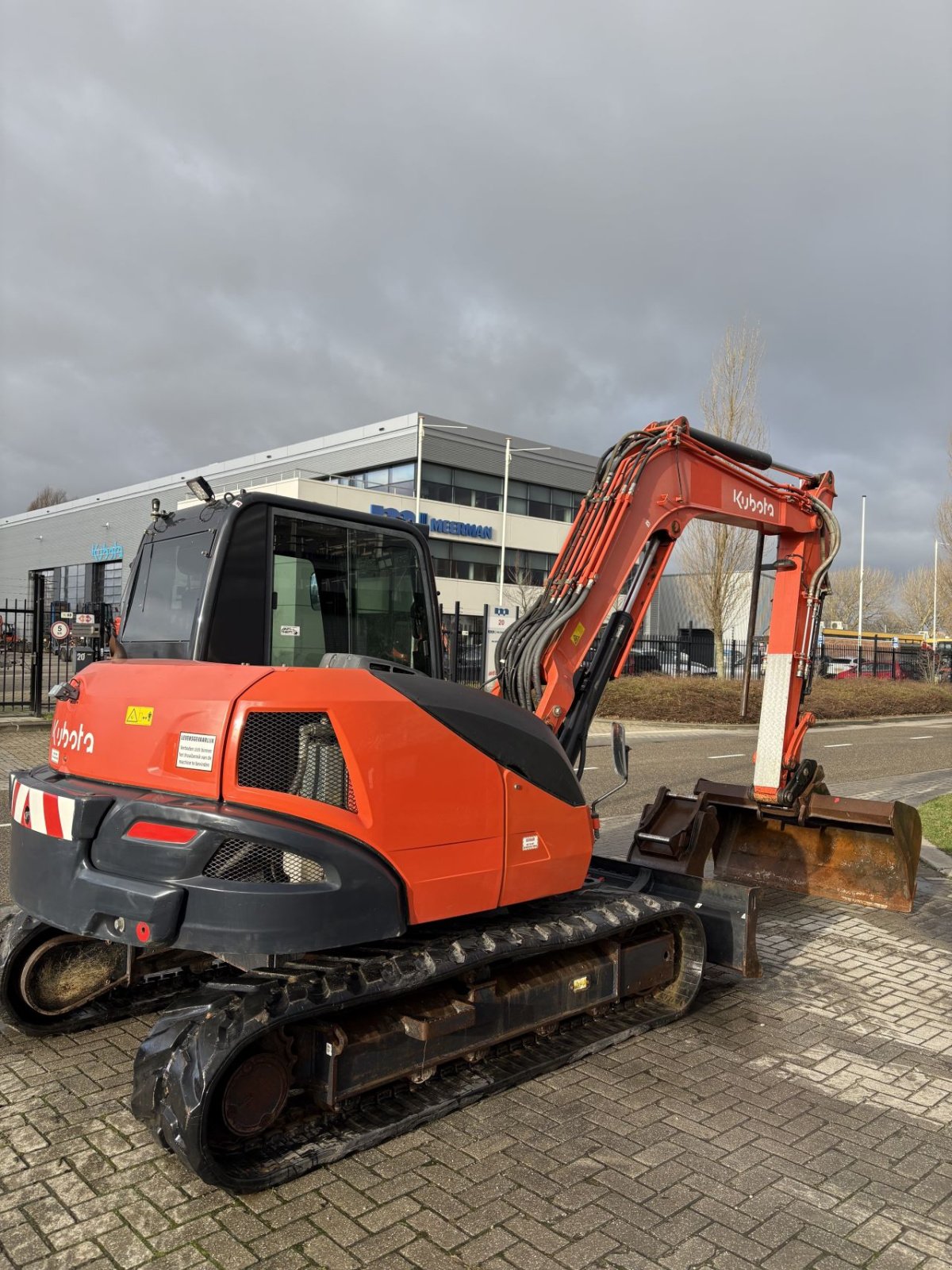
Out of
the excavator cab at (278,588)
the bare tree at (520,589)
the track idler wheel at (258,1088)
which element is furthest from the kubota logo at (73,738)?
the bare tree at (520,589)

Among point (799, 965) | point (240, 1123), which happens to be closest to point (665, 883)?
point (799, 965)

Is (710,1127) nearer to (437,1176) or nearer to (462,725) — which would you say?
(437,1176)

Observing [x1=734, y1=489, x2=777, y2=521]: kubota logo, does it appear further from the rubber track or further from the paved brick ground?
the rubber track

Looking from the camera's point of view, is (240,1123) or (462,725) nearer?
(240,1123)

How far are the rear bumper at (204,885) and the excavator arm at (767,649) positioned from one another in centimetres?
174

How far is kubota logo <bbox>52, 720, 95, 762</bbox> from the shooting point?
3992mm

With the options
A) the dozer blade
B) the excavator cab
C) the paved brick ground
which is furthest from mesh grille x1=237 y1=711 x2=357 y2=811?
the dozer blade

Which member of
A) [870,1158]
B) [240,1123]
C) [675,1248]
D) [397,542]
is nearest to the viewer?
[675,1248]

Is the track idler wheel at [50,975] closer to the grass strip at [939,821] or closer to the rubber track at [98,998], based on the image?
the rubber track at [98,998]

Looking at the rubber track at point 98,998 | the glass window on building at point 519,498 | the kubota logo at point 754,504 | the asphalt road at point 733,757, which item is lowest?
the asphalt road at point 733,757

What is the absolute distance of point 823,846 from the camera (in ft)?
24.0

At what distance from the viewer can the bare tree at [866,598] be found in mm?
69938

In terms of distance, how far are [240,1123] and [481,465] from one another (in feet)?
137

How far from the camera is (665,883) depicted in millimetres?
5426
